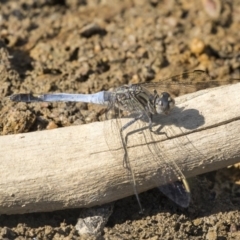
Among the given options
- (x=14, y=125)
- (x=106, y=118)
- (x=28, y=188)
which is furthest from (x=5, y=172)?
(x=106, y=118)

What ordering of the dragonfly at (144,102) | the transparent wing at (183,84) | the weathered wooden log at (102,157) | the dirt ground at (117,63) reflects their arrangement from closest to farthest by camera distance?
the weathered wooden log at (102,157) < the dragonfly at (144,102) < the dirt ground at (117,63) < the transparent wing at (183,84)

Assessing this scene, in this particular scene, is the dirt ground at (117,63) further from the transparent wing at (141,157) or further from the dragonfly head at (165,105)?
the dragonfly head at (165,105)

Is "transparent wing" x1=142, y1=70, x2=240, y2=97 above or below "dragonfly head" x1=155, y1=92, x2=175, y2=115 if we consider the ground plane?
above

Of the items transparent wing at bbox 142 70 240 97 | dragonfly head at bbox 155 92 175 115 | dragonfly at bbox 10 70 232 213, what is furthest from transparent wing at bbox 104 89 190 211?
transparent wing at bbox 142 70 240 97

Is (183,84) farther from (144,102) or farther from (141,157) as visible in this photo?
(141,157)

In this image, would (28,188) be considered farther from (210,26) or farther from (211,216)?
(210,26)

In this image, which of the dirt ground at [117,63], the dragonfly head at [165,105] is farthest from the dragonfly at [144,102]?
the dirt ground at [117,63]

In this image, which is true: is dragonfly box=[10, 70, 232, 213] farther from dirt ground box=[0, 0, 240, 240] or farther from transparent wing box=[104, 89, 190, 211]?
dirt ground box=[0, 0, 240, 240]
